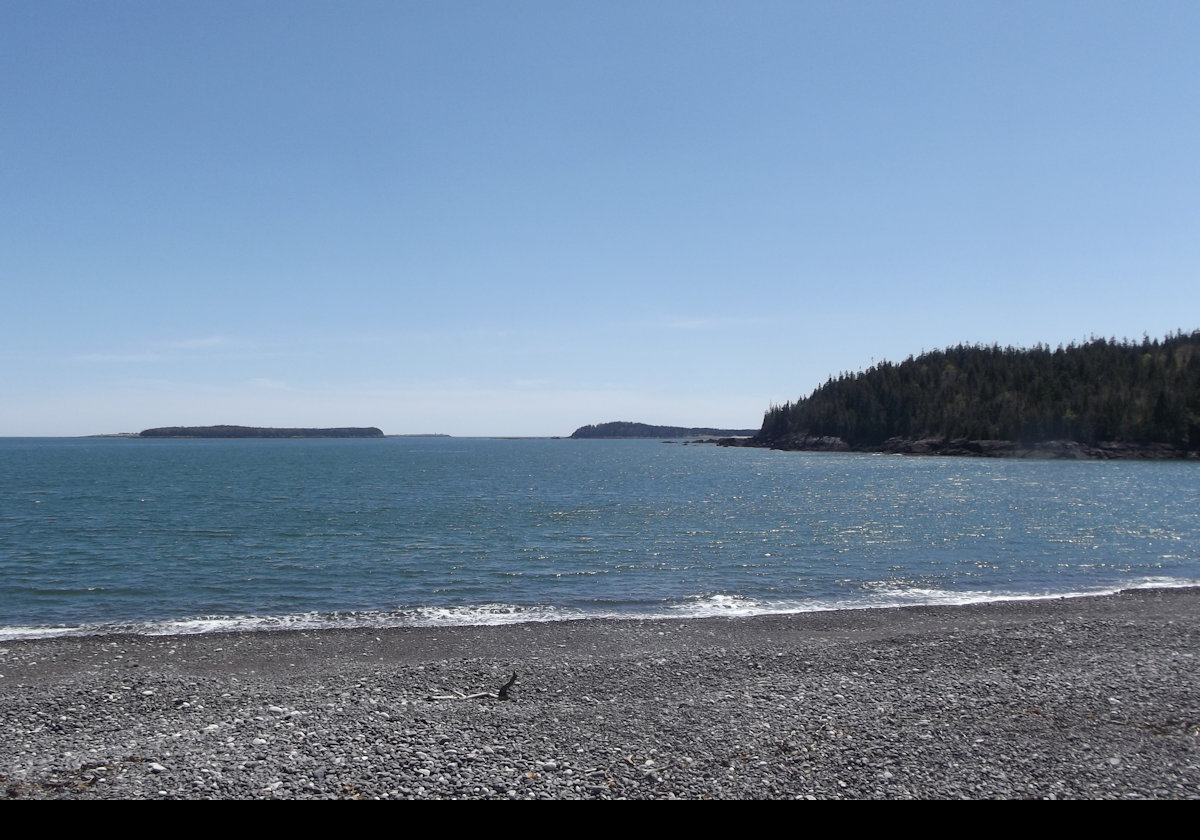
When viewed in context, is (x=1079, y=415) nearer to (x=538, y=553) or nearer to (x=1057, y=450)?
(x=1057, y=450)

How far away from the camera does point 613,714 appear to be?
549 inches

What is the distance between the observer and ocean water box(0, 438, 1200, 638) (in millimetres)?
26391

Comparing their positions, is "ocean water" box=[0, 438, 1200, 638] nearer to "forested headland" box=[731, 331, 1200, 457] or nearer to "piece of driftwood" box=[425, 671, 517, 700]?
"piece of driftwood" box=[425, 671, 517, 700]

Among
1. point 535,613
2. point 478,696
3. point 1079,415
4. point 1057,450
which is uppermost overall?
point 1079,415

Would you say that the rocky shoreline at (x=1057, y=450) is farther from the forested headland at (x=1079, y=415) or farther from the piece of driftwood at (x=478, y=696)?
the piece of driftwood at (x=478, y=696)

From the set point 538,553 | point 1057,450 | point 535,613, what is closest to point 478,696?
point 535,613

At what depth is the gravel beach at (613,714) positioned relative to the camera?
35.2 ft

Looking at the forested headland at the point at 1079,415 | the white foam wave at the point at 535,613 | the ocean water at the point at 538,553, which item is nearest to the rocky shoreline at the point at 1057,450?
the forested headland at the point at 1079,415

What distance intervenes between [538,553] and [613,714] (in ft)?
80.8

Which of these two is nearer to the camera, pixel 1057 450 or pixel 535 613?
pixel 535 613

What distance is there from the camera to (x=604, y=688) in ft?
51.3

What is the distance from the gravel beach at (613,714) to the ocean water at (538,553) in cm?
505
